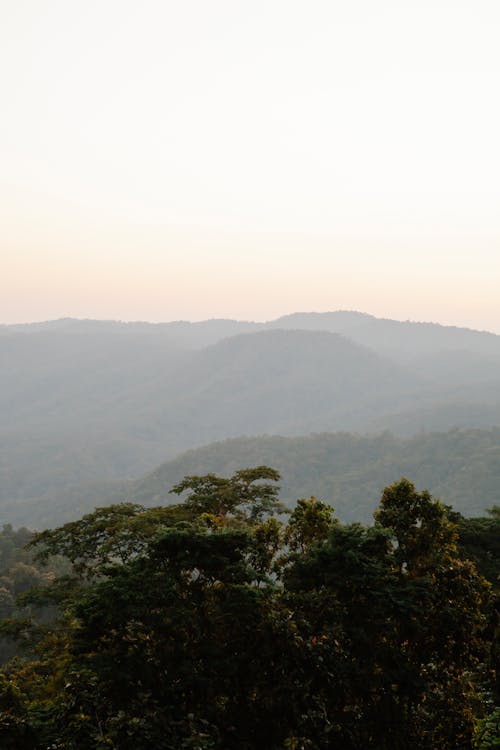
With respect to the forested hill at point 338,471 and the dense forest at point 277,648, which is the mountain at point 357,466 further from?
the dense forest at point 277,648

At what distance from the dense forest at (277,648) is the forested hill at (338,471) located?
120 metres

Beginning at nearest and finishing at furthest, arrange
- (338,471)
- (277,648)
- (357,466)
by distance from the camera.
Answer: (277,648) → (357,466) → (338,471)

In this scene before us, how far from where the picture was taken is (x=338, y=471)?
167m

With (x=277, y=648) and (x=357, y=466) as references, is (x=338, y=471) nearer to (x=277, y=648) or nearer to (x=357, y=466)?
(x=357, y=466)

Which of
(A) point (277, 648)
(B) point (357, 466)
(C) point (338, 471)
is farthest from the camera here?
(C) point (338, 471)

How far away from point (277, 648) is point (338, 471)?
161014mm

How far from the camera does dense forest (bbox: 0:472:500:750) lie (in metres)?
8.72

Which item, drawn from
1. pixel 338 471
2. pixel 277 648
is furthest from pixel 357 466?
pixel 277 648

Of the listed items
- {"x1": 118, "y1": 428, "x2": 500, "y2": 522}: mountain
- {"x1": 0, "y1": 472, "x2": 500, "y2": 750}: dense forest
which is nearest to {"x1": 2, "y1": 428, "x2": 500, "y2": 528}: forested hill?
{"x1": 118, "y1": 428, "x2": 500, "y2": 522}: mountain

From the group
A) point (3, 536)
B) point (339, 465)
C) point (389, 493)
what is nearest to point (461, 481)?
point (339, 465)

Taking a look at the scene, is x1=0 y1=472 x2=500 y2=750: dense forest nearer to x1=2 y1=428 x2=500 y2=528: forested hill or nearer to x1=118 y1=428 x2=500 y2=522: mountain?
x1=118 y1=428 x2=500 y2=522: mountain

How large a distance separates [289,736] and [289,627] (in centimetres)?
157

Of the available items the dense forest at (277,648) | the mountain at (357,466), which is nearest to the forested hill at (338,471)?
the mountain at (357,466)

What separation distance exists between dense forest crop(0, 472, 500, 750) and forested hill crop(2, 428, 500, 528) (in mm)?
120450
